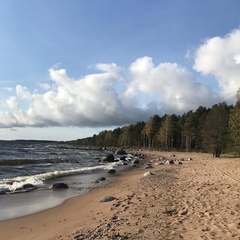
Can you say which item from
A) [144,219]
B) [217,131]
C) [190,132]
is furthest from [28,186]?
[190,132]

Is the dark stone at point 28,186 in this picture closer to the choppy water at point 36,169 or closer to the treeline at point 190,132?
the choppy water at point 36,169

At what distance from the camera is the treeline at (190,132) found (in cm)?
4856

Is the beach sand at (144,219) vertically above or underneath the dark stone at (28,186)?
above

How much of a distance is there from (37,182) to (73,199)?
24.4 ft

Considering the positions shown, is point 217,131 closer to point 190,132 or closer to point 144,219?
point 190,132

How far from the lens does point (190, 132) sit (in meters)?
84.0

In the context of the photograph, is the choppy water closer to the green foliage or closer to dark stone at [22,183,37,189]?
dark stone at [22,183,37,189]

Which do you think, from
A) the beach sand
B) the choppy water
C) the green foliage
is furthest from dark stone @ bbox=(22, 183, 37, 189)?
the green foliage

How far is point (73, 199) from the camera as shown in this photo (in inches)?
659

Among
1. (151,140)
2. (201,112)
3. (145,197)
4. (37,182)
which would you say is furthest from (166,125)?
(145,197)

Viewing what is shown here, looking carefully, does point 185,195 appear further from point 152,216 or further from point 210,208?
point 152,216

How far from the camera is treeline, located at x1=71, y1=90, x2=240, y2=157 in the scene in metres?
48.6

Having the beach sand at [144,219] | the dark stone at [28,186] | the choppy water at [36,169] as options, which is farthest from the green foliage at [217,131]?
the dark stone at [28,186]

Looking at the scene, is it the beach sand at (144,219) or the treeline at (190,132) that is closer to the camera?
the beach sand at (144,219)
